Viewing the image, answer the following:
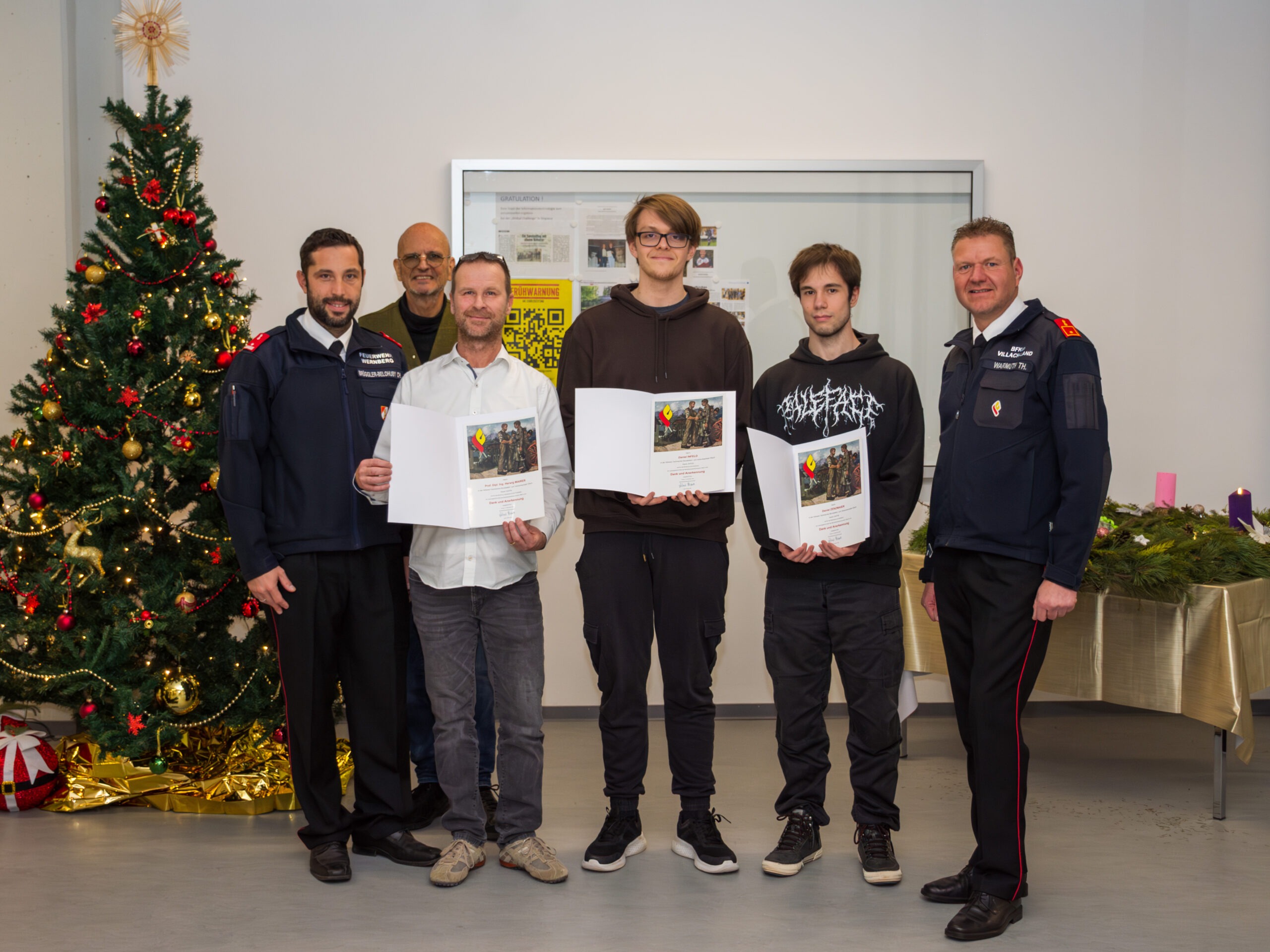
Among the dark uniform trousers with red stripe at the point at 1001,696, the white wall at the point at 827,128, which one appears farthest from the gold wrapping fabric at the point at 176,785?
the dark uniform trousers with red stripe at the point at 1001,696

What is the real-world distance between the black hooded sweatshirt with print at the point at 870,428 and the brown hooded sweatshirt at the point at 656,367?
0.15 meters

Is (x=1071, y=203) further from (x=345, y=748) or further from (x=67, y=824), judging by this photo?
(x=67, y=824)

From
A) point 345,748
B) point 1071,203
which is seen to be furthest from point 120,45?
point 1071,203

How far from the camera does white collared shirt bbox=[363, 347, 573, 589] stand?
2.79 metres

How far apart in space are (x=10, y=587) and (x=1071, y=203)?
16.1 feet

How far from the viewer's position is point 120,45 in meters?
3.95

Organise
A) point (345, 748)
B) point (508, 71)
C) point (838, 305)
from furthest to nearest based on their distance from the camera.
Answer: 1. point (508, 71)
2. point (345, 748)
3. point (838, 305)

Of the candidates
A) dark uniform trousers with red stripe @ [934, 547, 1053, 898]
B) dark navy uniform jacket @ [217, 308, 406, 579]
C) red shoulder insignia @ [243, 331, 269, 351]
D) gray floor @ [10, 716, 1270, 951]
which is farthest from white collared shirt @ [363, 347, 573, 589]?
dark uniform trousers with red stripe @ [934, 547, 1053, 898]

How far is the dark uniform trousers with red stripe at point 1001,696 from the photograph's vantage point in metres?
2.52

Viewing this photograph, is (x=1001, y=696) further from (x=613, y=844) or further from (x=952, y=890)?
(x=613, y=844)

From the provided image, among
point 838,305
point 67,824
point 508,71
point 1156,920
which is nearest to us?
point 1156,920

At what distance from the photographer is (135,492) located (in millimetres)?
3477

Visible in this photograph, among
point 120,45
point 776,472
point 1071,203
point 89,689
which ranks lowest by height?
point 89,689

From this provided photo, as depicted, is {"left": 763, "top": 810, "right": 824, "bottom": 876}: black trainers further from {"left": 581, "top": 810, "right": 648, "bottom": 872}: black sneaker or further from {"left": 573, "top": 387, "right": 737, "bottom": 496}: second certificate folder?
{"left": 573, "top": 387, "right": 737, "bottom": 496}: second certificate folder
